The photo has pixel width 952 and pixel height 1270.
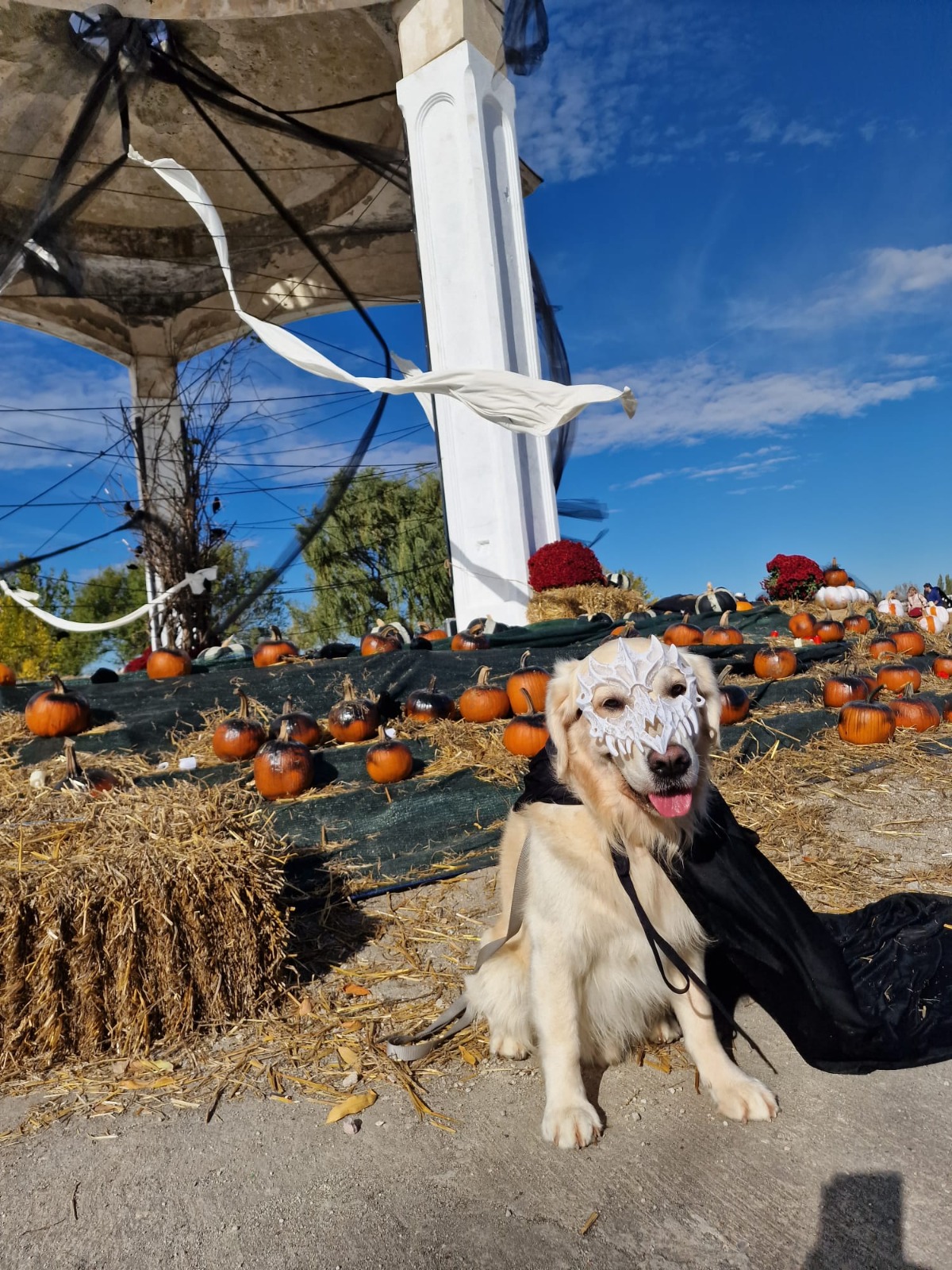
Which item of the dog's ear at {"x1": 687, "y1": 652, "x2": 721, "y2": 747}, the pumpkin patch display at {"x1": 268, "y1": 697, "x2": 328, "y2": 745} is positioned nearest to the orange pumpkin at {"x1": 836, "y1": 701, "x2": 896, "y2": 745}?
the pumpkin patch display at {"x1": 268, "y1": 697, "x2": 328, "y2": 745}

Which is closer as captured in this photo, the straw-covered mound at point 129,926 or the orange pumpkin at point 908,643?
the straw-covered mound at point 129,926

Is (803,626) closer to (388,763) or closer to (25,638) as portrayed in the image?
(388,763)

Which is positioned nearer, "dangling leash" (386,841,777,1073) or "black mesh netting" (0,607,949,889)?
"dangling leash" (386,841,777,1073)

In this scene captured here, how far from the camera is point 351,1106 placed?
7.22ft

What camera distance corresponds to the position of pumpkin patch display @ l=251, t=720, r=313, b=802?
4340 millimetres

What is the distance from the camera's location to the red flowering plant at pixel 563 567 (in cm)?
922

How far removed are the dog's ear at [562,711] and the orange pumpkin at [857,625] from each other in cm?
690

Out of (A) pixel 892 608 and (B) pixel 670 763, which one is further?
(A) pixel 892 608

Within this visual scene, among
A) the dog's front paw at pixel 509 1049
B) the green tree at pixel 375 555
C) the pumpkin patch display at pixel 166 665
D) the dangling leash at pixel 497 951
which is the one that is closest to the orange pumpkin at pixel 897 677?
the dangling leash at pixel 497 951

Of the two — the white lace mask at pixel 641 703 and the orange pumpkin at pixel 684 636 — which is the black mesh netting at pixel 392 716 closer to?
the orange pumpkin at pixel 684 636

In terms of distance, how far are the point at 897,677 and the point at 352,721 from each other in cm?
425

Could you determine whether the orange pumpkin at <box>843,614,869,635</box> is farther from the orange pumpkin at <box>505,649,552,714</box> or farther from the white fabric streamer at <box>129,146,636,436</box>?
the orange pumpkin at <box>505,649,552,714</box>

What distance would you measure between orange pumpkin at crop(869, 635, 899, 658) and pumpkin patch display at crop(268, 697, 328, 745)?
16.6 feet

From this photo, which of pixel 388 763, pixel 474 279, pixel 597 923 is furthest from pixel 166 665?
pixel 474 279
